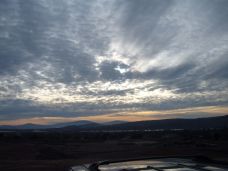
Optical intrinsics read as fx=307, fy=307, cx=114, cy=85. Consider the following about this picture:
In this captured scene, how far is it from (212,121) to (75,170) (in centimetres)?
19431

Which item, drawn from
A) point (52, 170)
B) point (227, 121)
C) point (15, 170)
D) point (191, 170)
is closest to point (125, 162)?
point (191, 170)

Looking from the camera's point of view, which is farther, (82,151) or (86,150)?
(86,150)

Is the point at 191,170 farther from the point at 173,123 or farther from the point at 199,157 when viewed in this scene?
the point at 173,123

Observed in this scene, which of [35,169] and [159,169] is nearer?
[159,169]

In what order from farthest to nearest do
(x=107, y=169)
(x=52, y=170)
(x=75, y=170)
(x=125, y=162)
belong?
(x=52, y=170)
(x=125, y=162)
(x=75, y=170)
(x=107, y=169)

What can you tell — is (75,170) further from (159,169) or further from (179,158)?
(179,158)

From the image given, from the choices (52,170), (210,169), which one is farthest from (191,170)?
(52,170)

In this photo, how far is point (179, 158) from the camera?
471 cm

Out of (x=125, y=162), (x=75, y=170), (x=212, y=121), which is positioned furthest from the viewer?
(x=212, y=121)

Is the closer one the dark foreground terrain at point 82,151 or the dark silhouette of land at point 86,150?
the dark foreground terrain at point 82,151

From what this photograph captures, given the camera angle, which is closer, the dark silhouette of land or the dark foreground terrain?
the dark foreground terrain

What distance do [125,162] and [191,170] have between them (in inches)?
58.7

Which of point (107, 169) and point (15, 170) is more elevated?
point (107, 169)

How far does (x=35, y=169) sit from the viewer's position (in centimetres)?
1847
